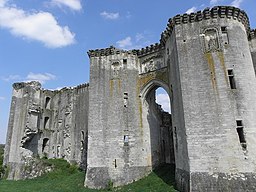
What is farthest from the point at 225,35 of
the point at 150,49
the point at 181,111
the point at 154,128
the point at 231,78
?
the point at 154,128

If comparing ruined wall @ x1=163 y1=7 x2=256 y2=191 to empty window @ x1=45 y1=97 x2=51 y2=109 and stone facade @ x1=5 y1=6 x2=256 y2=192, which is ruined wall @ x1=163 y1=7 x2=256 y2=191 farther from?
empty window @ x1=45 y1=97 x2=51 y2=109

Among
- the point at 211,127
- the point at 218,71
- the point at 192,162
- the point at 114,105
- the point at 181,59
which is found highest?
the point at 181,59

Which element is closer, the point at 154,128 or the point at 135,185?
the point at 135,185

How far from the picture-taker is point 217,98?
12.9 meters

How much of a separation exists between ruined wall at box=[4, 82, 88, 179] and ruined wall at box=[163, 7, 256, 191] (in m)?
14.8

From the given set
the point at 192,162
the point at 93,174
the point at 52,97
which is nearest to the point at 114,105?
the point at 93,174

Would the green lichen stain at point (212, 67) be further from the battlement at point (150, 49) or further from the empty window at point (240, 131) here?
the battlement at point (150, 49)

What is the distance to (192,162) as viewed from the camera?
12242mm

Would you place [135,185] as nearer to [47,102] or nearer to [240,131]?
[240,131]

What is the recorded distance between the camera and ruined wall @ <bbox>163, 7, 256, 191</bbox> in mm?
11656

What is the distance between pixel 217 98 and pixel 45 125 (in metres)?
23.3

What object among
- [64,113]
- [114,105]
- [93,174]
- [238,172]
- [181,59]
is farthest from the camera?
[64,113]

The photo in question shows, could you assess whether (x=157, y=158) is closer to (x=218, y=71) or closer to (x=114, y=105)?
(x=114, y=105)

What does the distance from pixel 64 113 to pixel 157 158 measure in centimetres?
1539
